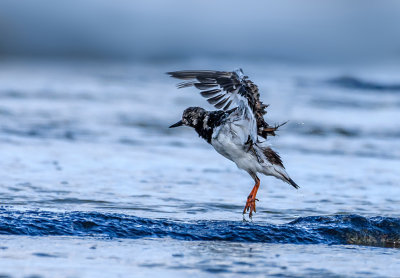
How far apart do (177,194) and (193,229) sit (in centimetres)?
140

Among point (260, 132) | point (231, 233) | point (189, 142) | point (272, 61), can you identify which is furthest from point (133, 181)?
point (272, 61)

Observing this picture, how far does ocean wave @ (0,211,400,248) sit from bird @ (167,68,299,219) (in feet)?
1.83

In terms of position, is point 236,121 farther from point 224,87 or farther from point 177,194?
point 177,194

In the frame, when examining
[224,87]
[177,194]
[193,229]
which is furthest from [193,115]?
[193,229]

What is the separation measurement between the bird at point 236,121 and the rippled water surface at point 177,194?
0.45 m

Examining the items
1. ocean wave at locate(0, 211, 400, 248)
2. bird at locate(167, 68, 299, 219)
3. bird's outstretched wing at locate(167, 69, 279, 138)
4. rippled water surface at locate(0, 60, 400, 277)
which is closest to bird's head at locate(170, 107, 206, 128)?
bird at locate(167, 68, 299, 219)

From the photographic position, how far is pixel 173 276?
427 cm

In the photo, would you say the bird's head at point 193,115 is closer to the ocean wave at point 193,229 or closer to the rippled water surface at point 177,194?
the rippled water surface at point 177,194

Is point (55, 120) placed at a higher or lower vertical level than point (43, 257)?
higher

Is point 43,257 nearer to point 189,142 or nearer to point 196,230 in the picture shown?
point 196,230

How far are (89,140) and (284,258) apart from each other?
5.37 metres

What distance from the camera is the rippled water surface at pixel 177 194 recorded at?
470 cm

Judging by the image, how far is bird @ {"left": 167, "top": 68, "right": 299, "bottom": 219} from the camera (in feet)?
19.5

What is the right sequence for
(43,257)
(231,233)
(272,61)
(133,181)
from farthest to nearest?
(272,61)
(133,181)
(231,233)
(43,257)
